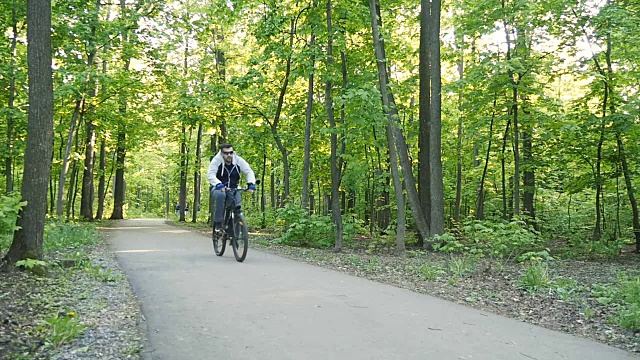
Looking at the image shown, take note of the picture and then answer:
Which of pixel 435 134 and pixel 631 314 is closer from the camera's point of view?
pixel 631 314

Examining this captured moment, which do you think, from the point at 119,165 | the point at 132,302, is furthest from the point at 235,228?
the point at 119,165

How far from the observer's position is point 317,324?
4609 millimetres

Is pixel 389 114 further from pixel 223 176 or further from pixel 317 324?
pixel 317 324

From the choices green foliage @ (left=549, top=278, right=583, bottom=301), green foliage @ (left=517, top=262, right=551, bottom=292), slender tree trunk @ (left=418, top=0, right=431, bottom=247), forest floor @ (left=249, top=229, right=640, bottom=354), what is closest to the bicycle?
forest floor @ (left=249, top=229, right=640, bottom=354)

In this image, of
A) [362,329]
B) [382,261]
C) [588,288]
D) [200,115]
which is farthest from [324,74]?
[362,329]

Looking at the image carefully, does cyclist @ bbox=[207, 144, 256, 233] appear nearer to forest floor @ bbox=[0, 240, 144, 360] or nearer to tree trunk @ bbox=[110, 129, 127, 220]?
forest floor @ bbox=[0, 240, 144, 360]

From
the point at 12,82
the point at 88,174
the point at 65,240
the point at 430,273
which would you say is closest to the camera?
the point at 430,273

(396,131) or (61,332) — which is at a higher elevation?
(396,131)

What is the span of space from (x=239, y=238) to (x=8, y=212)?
3.76 m

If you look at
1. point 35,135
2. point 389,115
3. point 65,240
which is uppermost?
point 389,115

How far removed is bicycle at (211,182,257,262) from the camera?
341 inches

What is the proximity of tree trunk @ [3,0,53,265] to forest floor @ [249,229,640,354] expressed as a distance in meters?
4.97

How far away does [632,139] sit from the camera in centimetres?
1374

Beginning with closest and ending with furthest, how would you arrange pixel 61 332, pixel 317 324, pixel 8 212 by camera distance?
pixel 61 332, pixel 317 324, pixel 8 212
